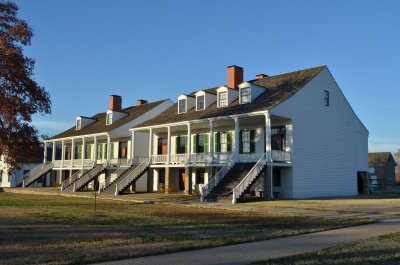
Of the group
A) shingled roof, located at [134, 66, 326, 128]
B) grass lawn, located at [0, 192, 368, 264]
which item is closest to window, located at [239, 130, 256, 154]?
shingled roof, located at [134, 66, 326, 128]

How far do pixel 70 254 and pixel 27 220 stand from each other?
7158 millimetres

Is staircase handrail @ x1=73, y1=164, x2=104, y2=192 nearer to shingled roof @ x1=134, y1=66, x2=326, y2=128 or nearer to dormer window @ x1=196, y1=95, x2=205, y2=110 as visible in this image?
shingled roof @ x1=134, y1=66, x2=326, y2=128

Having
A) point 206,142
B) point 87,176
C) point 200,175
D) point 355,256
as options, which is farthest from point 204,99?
point 355,256

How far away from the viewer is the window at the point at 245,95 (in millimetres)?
29467

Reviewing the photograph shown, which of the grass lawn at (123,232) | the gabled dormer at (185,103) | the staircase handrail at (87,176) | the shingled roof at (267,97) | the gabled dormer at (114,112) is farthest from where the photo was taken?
the gabled dormer at (114,112)

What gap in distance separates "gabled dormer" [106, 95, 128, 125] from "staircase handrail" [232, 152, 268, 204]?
2059 cm

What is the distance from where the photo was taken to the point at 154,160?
33.4 m

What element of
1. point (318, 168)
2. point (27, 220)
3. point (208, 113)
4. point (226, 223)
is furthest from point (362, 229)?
point (208, 113)

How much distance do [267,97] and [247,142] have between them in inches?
143

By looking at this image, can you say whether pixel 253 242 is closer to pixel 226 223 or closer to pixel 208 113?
pixel 226 223

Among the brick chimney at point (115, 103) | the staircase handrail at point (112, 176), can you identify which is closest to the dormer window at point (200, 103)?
the staircase handrail at point (112, 176)

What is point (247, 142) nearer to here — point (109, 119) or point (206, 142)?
point (206, 142)

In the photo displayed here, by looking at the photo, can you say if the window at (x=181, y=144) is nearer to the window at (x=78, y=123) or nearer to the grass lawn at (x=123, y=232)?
the window at (x=78, y=123)

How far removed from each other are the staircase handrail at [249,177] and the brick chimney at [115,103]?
2255 cm
